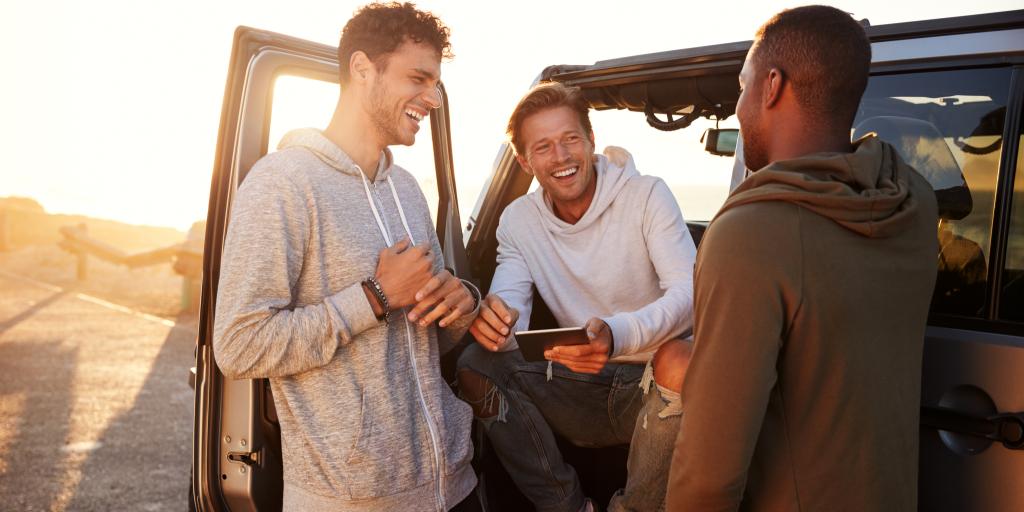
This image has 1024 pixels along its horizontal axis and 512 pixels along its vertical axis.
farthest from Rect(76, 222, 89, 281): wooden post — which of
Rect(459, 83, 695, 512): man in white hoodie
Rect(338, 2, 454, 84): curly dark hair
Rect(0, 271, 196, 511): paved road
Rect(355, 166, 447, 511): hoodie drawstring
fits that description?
Rect(355, 166, 447, 511): hoodie drawstring

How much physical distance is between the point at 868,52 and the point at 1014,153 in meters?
0.60

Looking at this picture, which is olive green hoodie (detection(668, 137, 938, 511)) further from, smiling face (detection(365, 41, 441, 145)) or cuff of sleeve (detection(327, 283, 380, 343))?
smiling face (detection(365, 41, 441, 145))

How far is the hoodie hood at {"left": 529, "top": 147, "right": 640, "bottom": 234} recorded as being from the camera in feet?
9.44

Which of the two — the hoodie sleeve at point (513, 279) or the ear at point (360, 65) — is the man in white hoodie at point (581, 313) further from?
the ear at point (360, 65)

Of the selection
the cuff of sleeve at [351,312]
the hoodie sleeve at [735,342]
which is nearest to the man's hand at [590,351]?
the cuff of sleeve at [351,312]

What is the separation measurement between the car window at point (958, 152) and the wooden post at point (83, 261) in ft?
41.0

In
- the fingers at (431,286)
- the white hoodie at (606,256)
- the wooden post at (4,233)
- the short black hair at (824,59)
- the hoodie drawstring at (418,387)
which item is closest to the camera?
the short black hair at (824,59)

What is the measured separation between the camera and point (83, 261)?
12.4 metres

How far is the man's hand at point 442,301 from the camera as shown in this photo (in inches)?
85.0

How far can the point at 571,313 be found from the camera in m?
2.90

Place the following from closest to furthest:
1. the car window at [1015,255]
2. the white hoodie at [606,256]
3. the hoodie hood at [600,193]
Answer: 1. the car window at [1015,255]
2. the white hoodie at [606,256]
3. the hoodie hood at [600,193]

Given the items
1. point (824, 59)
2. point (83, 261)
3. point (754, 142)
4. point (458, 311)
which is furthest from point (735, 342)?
point (83, 261)

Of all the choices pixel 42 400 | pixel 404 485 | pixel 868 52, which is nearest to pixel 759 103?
pixel 868 52

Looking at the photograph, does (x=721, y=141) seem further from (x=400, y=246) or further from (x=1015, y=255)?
(x=400, y=246)
